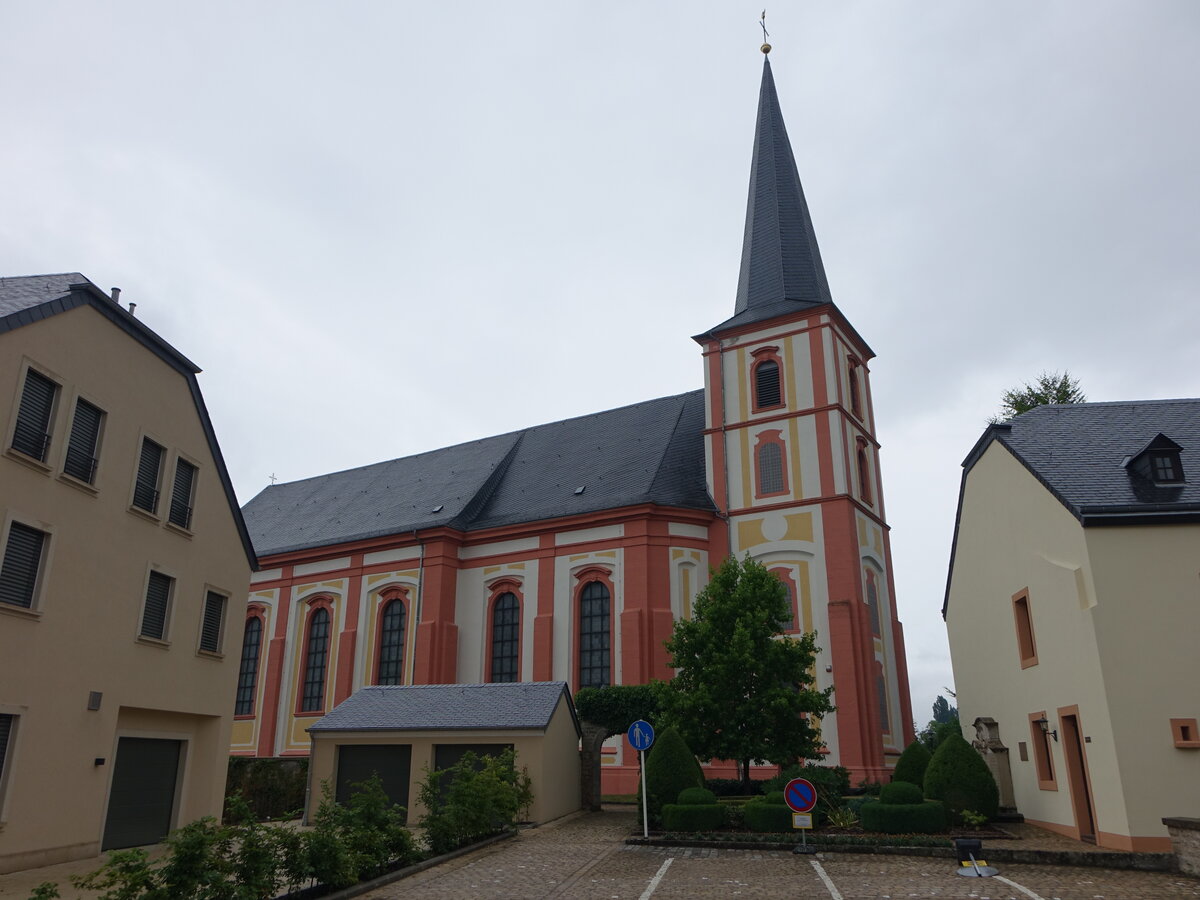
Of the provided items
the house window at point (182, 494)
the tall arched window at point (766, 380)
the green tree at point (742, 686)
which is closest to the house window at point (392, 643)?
the green tree at point (742, 686)

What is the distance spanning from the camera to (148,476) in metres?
17.8

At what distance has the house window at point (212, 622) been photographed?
63.3ft

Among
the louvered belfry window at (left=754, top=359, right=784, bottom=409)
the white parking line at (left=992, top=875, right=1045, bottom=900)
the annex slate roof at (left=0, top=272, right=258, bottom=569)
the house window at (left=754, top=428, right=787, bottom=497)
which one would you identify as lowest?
the white parking line at (left=992, top=875, right=1045, bottom=900)

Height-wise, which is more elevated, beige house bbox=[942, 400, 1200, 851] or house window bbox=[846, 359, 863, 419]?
house window bbox=[846, 359, 863, 419]

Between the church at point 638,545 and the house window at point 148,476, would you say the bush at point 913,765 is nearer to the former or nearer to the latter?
the church at point 638,545

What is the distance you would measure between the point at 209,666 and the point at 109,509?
4.43 meters

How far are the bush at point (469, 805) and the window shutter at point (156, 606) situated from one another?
19.6ft

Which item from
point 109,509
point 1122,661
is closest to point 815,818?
point 1122,661

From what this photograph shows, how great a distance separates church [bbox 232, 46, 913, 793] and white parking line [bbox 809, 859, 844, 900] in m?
12.4

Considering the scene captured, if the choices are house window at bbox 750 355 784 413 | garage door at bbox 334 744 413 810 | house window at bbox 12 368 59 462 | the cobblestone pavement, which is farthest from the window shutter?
house window at bbox 750 355 784 413

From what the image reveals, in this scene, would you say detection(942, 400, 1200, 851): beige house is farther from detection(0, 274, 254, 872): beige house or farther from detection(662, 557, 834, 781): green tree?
detection(0, 274, 254, 872): beige house

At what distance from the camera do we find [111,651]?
16.1 meters

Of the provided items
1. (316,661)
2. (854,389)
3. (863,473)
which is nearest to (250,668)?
(316,661)

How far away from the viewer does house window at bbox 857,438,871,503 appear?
105 feet
